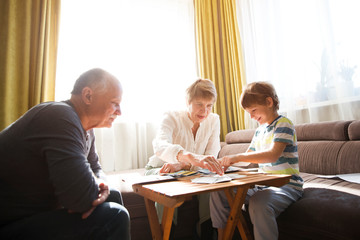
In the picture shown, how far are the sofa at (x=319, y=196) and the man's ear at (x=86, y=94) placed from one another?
2.93 feet

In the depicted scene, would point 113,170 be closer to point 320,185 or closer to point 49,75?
point 49,75

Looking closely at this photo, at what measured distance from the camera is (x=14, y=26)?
97.8 inches

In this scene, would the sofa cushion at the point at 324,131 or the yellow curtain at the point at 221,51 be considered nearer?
the sofa cushion at the point at 324,131

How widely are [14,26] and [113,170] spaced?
1.77 metres

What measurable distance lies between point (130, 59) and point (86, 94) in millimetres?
2090

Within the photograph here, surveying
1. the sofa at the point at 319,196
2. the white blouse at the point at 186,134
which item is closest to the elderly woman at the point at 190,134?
the white blouse at the point at 186,134

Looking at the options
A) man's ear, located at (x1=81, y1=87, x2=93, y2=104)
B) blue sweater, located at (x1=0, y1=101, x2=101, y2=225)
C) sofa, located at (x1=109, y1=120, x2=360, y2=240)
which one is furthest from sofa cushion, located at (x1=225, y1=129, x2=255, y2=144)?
blue sweater, located at (x1=0, y1=101, x2=101, y2=225)

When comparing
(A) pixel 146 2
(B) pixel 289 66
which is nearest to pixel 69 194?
(B) pixel 289 66

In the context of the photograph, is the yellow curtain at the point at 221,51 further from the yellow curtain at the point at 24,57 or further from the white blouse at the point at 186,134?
the yellow curtain at the point at 24,57

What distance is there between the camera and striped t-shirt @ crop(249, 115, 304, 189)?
1323 mm

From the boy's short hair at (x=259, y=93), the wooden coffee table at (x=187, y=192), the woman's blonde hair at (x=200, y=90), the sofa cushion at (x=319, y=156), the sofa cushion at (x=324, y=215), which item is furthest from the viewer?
the sofa cushion at (x=319, y=156)

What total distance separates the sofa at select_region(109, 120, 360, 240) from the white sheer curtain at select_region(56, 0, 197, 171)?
0.81 meters

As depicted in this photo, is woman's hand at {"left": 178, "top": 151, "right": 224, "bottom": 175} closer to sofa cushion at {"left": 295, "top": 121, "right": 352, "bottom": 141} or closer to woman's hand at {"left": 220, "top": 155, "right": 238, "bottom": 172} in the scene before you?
woman's hand at {"left": 220, "top": 155, "right": 238, "bottom": 172}

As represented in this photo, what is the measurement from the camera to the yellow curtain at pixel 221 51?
10.4 ft
